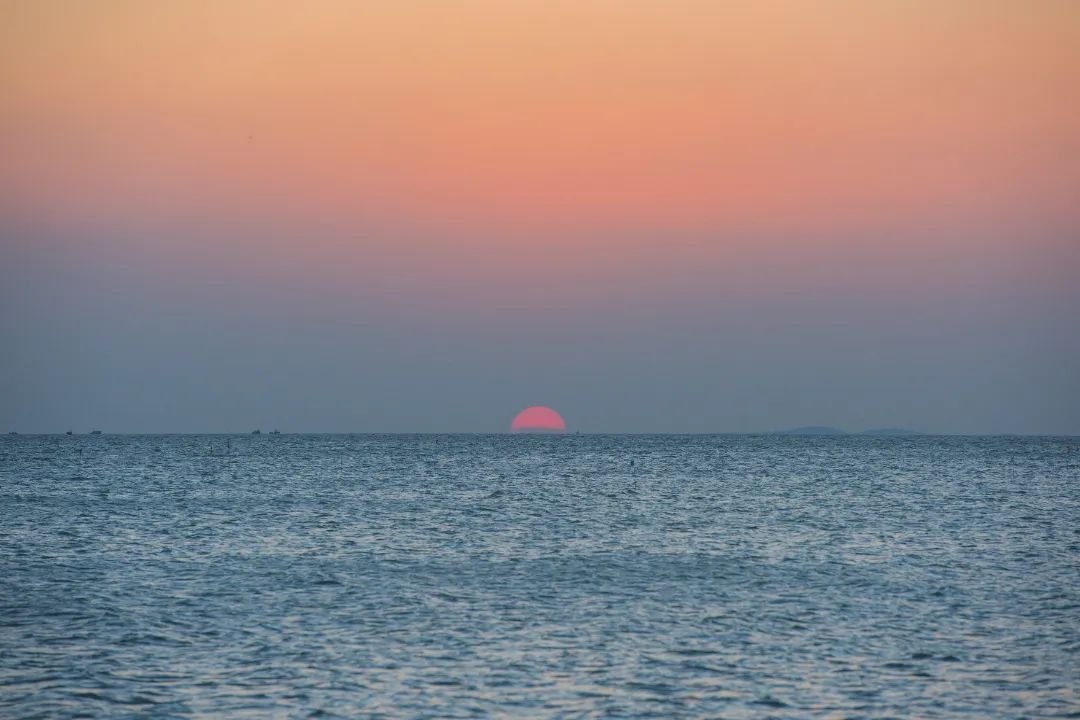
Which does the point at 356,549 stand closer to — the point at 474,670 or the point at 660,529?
the point at 660,529

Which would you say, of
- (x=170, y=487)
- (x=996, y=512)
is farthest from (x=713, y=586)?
(x=170, y=487)

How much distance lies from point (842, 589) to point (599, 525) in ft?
90.1

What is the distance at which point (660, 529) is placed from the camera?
65750 mm

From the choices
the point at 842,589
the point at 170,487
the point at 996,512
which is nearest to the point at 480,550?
the point at 842,589

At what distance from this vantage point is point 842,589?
137 feet

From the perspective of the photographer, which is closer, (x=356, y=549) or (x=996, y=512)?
(x=356, y=549)

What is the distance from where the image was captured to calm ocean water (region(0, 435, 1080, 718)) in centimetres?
2584

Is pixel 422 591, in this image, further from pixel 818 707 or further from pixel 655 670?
pixel 818 707

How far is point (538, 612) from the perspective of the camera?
36219 mm

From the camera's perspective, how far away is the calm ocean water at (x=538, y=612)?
84.8 feet

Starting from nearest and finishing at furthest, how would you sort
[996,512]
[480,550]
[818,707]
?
[818,707] → [480,550] → [996,512]

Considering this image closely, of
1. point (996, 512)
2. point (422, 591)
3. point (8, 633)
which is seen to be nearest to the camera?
point (8, 633)

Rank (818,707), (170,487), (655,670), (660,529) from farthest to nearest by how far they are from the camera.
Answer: (170,487), (660,529), (655,670), (818,707)

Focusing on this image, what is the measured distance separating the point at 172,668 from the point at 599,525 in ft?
137
